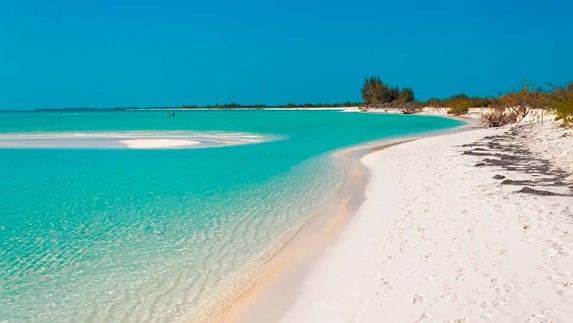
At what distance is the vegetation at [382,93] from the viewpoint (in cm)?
10062

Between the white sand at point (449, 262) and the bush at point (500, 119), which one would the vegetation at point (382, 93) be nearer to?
the bush at point (500, 119)

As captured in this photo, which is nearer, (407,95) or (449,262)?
(449,262)

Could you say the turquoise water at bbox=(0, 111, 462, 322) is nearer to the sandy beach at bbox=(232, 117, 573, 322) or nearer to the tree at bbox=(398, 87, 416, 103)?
the sandy beach at bbox=(232, 117, 573, 322)

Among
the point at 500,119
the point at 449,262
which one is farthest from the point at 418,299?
the point at 500,119

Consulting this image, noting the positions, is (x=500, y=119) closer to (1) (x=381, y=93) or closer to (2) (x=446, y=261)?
(2) (x=446, y=261)

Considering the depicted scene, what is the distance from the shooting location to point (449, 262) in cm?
540

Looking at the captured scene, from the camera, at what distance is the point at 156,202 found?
1063 centimetres

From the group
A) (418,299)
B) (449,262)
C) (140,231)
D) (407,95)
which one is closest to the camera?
(418,299)

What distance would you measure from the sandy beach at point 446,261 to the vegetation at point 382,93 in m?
92.9

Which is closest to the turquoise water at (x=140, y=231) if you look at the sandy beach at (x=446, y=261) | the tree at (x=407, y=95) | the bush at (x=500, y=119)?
the sandy beach at (x=446, y=261)

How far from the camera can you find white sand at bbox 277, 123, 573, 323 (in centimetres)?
421

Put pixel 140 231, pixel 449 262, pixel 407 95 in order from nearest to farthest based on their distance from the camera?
pixel 449 262 → pixel 140 231 → pixel 407 95

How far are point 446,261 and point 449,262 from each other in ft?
0.16

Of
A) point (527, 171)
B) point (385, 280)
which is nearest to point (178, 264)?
point (385, 280)
